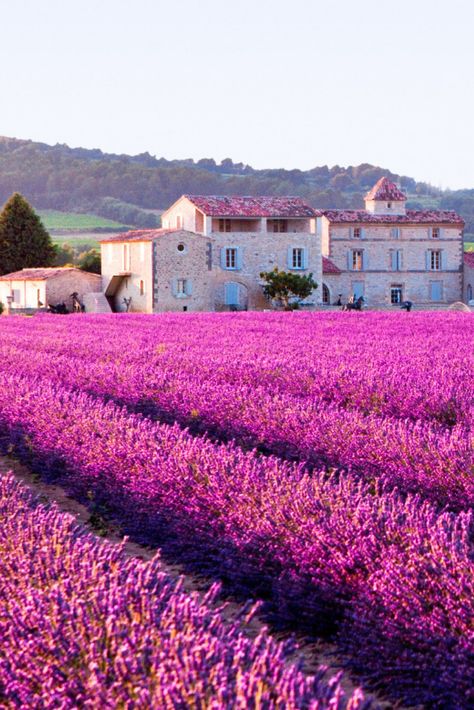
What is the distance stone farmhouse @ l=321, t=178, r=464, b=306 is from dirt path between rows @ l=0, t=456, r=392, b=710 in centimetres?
4800

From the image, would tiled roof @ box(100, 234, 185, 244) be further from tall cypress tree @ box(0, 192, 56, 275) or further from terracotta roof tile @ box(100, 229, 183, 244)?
tall cypress tree @ box(0, 192, 56, 275)

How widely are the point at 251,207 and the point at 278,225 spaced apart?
1622 millimetres

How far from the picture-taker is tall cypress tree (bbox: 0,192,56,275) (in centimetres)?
5425

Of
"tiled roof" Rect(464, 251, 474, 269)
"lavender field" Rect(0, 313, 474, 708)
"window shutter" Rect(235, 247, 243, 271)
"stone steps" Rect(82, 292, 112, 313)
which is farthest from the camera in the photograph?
"tiled roof" Rect(464, 251, 474, 269)

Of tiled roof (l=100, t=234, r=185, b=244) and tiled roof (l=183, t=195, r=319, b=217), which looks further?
tiled roof (l=183, t=195, r=319, b=217)

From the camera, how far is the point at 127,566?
347 cm

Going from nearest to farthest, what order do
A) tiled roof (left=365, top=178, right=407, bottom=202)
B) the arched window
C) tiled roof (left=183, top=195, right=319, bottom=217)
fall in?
tiled roof (left=183, top=195, right=319, bottom=217) < the arched window < tiled roof (left=365, top=178, right=407, bottom=202)

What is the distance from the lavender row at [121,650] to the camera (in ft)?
8.13

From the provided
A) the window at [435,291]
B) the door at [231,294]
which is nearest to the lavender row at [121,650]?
the door at [231,294]

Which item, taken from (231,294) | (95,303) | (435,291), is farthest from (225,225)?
(435,291)

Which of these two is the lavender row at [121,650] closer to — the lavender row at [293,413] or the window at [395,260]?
the lavender row at [293,413]

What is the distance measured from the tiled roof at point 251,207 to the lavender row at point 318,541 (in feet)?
141

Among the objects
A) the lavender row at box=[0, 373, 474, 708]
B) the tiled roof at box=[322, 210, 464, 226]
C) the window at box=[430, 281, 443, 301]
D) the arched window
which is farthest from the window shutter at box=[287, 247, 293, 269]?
the lavender row at box=[0, 373, 474, 708]

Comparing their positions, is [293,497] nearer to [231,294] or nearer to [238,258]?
[231,294]
